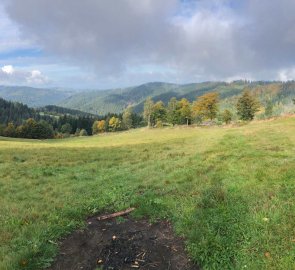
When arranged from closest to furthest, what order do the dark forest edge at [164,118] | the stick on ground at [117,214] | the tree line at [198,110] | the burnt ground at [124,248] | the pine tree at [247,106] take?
the burnt ground at [124,248] < the stick on ground at [117,214] < the pine tree at [247,106] < the tree line at [198,110] < the dark forest edge at [164,118]

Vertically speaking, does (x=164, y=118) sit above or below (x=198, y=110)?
below

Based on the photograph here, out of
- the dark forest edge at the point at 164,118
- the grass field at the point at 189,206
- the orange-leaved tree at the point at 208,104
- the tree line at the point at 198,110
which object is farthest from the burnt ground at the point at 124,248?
the orange-leaved tree at the point at 208,104

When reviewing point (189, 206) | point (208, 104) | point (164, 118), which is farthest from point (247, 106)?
point (189, 206)

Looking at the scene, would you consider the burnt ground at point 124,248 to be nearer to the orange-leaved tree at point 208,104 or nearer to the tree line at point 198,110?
the tree line at point 198,110

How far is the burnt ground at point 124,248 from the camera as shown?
789cm

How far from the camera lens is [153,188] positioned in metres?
14.1

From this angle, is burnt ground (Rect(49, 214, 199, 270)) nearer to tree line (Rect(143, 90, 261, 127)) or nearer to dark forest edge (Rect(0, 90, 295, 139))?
dark forest edge (Rect(0, 90, 295, 139))

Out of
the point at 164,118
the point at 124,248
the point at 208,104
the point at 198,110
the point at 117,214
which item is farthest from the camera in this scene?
the point at 164,118

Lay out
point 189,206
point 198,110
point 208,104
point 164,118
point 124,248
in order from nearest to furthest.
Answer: point 124,248, point 189,206, point 208,104, point 198,110, point 164,118

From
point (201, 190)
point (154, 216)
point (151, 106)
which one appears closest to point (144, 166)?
point (201, 190)

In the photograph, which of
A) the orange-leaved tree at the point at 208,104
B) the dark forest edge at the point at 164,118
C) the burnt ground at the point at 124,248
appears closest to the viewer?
the burnt ground at the point at 124,248

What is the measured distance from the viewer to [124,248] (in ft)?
28.5

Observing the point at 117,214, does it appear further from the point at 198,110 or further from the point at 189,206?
the point at 198,110

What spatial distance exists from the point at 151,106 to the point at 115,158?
320ft
